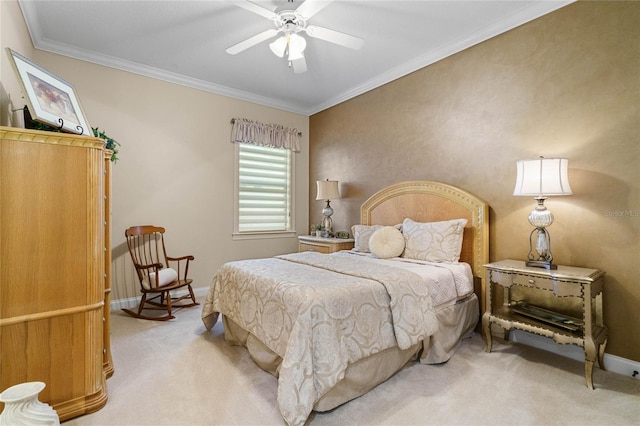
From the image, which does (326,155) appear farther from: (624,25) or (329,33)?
(624,25)

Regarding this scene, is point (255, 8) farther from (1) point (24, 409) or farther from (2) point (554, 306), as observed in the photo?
(2) point (554, 306)

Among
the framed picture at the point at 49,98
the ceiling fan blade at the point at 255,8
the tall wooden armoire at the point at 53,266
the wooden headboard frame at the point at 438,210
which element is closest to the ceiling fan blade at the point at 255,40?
the ceiling fan blade at the point at 255,8

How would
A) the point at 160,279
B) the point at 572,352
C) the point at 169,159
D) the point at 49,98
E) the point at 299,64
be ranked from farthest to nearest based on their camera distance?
the point at 169,159 → the point at 160,279 → the point at 299,64 → the point at 572,352 → the point at 49,98

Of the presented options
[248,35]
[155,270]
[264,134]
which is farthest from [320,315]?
[264,134]

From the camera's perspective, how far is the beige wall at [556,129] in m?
2.28

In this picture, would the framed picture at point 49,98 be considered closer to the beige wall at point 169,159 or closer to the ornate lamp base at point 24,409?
the ornate lamp base at point 24,409

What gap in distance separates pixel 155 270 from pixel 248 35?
2682 millimetres

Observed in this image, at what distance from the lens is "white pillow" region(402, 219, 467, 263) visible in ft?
9.86

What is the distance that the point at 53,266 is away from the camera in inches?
67.6

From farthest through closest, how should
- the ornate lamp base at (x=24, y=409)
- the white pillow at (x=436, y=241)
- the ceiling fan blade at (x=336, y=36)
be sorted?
1. the white pillow at (x=436, y=241)
2. the ceiling fan blade at (x=336, y=36)
3. the ornate lamp base at (x=24, y=409)

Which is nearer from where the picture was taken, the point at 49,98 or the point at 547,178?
the point at 49,98

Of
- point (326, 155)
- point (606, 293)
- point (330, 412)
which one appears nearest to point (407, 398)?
point (330, 412)

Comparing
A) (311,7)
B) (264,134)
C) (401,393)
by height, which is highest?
(311,7)

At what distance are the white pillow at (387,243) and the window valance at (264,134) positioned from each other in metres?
2.49
